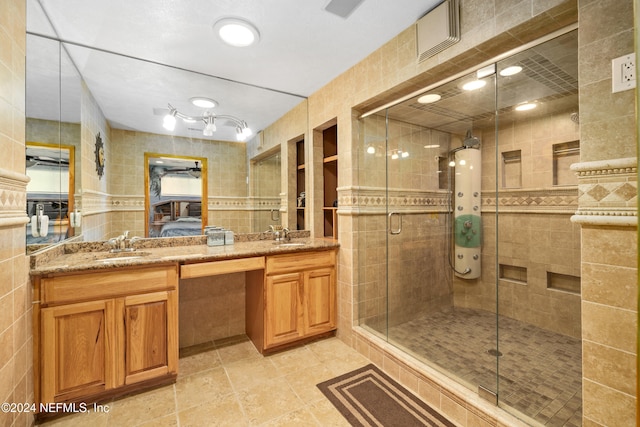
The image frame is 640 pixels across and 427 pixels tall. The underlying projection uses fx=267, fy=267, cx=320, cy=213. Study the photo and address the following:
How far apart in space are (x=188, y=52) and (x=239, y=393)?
8.10ft

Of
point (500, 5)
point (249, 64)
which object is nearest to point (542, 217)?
point (500, 5)

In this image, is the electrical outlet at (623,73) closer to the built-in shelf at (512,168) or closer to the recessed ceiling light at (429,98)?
the recessed ceiling light at (429,98)

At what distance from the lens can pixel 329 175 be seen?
2986mm

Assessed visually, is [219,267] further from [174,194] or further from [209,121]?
[209,121]

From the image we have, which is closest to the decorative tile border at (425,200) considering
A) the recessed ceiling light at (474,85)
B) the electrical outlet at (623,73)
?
the recessed ceiling light at (474,85)

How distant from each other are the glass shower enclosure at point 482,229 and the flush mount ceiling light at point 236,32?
112cm

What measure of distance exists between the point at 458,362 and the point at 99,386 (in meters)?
2.34

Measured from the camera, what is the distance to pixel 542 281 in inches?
94.7

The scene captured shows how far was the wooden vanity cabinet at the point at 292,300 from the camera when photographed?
7.06 feet

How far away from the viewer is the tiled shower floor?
152 cm

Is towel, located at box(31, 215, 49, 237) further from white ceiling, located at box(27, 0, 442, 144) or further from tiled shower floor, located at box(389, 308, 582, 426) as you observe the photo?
tiled shower floor, located at box(389, 308, 582, 426)

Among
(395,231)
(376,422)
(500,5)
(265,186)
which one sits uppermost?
(500,5)

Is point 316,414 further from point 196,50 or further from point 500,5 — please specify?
point 196,50

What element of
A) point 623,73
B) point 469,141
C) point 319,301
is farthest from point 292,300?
point 469,141
